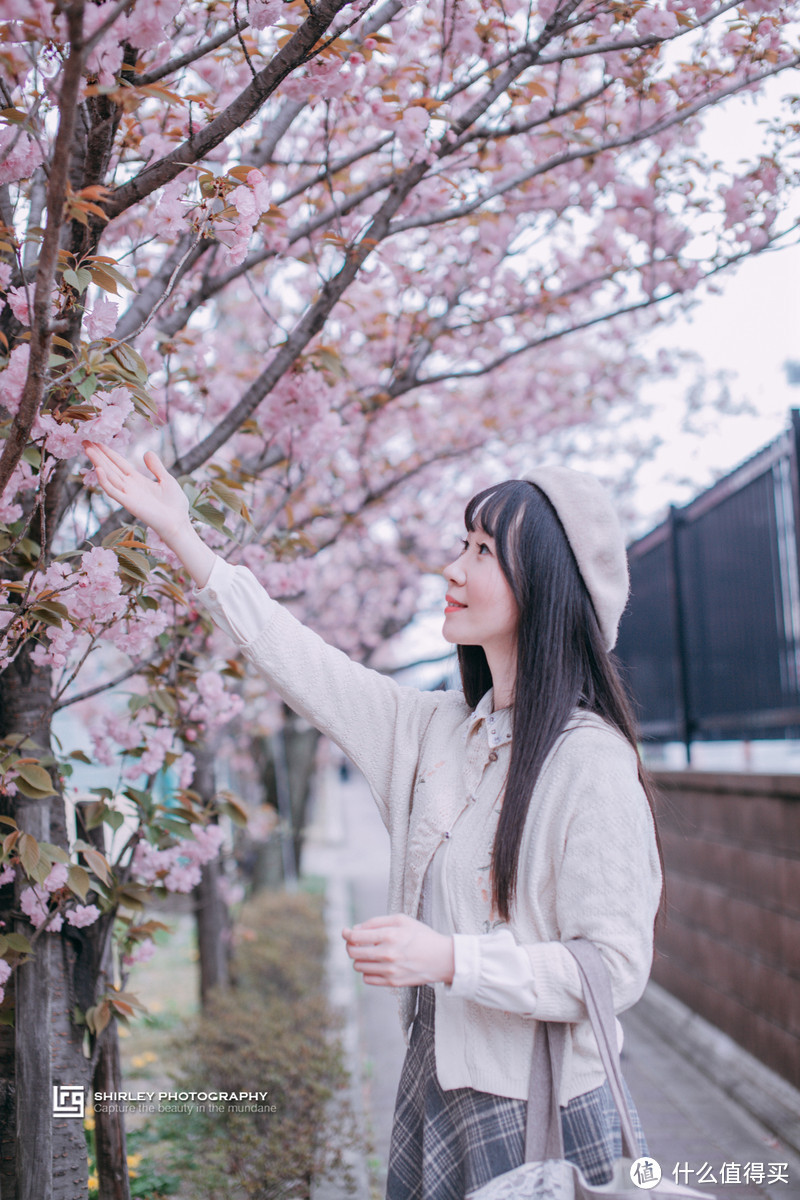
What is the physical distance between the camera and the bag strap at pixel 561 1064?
1238mm

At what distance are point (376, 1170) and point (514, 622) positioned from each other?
2.58 metres

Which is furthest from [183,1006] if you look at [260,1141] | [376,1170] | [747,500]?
[747,500]

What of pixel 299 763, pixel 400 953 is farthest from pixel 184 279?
pixel 299 763

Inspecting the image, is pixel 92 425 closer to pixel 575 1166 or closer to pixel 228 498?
pixel 228 498

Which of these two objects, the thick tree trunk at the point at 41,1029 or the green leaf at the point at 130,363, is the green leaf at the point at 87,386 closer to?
the green leaf at the point at 130,363

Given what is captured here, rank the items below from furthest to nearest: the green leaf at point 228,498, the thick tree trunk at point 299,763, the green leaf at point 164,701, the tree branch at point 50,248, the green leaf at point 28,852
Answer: the thick tree trunk at point 299,763 < the green leaf at point 164,701 < the green leaf at point 228,498 < the green leaf at point 28,852 < the tree branch at point 50,248

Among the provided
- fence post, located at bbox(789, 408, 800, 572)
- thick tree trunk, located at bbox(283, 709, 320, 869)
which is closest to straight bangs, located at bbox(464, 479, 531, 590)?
fence post, located at bbox(789, 408, 800, 572)

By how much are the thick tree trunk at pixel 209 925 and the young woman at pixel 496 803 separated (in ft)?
9.18

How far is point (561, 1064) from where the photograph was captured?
135 cm

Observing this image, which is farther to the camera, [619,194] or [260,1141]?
[619,194]

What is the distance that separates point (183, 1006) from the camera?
5867 millimetres

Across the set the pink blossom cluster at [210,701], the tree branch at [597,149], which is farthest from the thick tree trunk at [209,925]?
the tree branch at [597,149]

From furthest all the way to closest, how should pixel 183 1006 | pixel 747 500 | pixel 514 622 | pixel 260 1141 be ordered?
pixel 183 1006 → pixel 747 500 → pixel 260 1141 → pixel 514 622

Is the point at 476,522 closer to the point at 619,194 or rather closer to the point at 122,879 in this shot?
the point at 122,879
